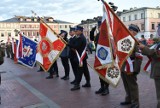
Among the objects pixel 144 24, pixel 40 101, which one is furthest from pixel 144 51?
pixel 144 24

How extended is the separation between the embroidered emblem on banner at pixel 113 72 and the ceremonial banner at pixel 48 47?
3071mm

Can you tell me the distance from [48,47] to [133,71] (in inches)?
187

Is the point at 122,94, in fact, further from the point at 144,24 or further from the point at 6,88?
the point at 144,24

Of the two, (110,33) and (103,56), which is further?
(103,56)

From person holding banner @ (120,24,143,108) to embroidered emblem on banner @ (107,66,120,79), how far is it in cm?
25

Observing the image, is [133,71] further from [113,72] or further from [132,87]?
[113,72]

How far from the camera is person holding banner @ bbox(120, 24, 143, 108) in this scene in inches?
228

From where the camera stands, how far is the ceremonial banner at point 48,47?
954cm

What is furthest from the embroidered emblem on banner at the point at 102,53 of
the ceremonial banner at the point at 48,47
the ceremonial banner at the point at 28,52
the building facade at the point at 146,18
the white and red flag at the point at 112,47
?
the building facade at the point at 146,18

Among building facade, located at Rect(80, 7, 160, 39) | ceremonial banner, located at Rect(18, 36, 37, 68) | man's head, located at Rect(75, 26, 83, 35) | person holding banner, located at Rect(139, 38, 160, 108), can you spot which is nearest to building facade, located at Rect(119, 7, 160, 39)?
building facade, located at Rect(80, 7, 160, 39)

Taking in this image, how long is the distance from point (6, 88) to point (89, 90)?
3.11 m

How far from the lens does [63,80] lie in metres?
10.3

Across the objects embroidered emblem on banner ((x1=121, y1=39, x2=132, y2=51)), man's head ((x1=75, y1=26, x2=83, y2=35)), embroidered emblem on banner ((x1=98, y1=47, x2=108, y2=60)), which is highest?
man's head ((x1=75, y1=26, x2=83, y2=35))

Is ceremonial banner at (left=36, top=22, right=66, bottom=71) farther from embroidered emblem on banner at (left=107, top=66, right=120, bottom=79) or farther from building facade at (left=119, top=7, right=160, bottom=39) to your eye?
building facade at (left=119, top=7, right=160, bottom=39)
